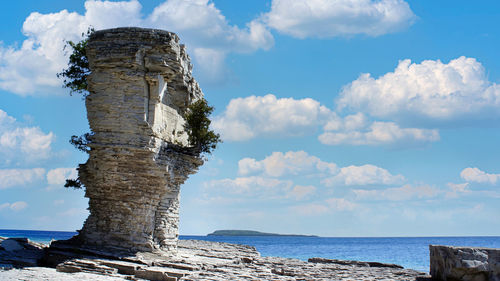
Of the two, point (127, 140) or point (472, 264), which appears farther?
point (127, 140)

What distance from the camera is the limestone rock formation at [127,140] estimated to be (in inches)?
838

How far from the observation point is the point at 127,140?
21.3 metres

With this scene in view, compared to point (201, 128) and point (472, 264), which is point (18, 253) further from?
point (472, 264)

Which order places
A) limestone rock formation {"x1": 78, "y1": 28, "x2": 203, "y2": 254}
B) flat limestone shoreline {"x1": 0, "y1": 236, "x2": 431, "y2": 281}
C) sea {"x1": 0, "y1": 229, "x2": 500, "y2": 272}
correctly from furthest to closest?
sea {"x1": 0, "y1": 229, "x2": 500, "y2": 272} → limestone rock formation {"x1": 78, "y1": 28, "x2": 203, "y2": 254} → flat limestone shoreline {"x1": 0, "y1": 236, "x2": 431, "y2": 281}

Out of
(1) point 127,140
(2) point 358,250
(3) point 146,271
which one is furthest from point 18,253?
(2) point 358,250

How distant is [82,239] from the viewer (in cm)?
2180

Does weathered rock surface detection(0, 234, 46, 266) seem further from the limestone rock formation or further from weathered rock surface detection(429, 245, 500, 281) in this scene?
weathered rock surface detection(429, 245, 500, 281)

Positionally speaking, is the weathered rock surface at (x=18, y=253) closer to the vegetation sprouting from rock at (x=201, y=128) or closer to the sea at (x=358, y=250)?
the vegetation sprouting from rock at (x=201, y=128)

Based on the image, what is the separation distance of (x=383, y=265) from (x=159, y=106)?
15521mm

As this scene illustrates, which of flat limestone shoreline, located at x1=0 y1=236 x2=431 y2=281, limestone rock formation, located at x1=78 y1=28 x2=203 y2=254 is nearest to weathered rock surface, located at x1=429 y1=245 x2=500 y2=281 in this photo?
flat limestone shoreline, located at x1=0 y1=236 x2=431 y2=281

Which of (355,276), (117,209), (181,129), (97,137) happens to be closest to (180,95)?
(181,129)

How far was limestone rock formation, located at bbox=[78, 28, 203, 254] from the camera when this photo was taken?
21297mm

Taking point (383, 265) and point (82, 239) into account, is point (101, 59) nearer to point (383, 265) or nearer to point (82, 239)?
point (82, 239)

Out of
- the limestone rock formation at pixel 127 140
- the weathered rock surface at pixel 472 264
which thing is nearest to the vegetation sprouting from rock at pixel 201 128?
the limestone rock formation at pixel 127 140
